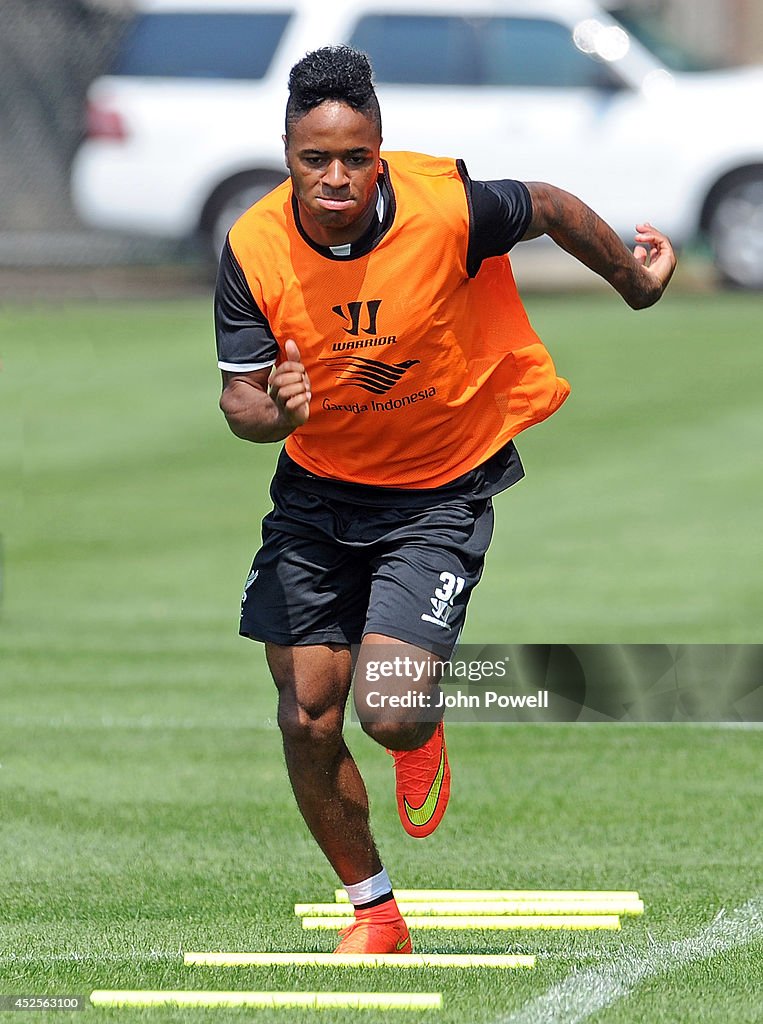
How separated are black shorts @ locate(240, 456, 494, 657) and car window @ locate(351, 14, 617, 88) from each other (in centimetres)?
1316

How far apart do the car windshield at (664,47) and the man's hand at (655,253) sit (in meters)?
12.7

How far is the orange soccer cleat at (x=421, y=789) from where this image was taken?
6.04m

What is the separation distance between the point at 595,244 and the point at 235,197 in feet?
44.0

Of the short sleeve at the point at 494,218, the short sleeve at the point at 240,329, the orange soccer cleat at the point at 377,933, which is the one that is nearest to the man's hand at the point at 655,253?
the short sleeve at the point at 494,218

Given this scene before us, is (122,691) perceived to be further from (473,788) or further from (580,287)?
(580,287)

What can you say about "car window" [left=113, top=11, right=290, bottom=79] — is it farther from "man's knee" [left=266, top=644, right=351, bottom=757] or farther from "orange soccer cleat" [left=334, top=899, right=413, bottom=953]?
"orange soccer cleat" [left=334, top=899, right=413, bottom=953]

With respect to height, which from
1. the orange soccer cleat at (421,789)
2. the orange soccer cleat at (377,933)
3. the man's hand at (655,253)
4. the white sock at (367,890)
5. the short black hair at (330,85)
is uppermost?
the short black hair at (330,85)

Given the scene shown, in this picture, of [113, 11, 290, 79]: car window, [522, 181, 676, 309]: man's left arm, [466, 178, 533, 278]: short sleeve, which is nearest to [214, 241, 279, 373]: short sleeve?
[466, 178, 533, 278]: short sleeve

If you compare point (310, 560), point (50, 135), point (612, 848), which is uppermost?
point (50, 135)

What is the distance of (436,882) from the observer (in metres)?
6.78

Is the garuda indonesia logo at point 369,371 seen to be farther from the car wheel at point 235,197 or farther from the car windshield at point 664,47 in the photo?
the car windshield at point 664,47

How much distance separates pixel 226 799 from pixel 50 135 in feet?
44.9

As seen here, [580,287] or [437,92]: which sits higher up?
[437,92]

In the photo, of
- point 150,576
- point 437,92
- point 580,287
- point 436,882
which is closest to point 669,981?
point 436,882
